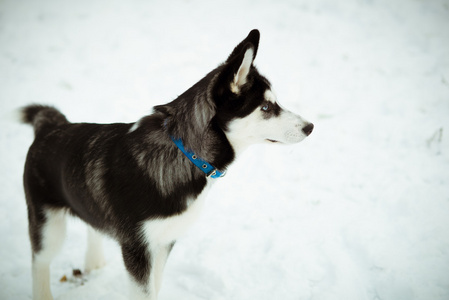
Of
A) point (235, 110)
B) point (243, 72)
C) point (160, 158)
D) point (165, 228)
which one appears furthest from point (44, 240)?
point (243, 72)

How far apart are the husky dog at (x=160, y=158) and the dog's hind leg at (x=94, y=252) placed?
687 millimetres

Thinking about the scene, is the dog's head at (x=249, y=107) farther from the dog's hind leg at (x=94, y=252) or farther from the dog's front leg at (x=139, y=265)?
the dog's hind leg at (x=94, y=252)

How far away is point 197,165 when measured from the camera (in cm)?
205

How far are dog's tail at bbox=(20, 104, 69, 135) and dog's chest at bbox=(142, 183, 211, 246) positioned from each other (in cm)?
133

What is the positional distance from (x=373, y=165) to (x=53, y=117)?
3.78 m

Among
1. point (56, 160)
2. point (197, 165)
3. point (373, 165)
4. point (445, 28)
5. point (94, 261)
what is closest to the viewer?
point (197, 165)

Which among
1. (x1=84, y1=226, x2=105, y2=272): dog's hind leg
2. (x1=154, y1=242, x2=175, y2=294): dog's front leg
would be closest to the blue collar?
(x1=154, y1=242, x2=175, y2=294): dog's front leg

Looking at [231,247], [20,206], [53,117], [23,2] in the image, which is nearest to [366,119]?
[231,247]

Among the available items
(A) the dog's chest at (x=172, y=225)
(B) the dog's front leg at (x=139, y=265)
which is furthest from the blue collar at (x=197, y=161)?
(B) the dog's front leg at (x=139, y=265)

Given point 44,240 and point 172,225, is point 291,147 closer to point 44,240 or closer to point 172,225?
point 172,225

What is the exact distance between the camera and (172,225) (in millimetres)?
2102

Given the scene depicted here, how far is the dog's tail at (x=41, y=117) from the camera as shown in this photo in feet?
8.67

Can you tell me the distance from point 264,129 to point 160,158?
0.76 metres

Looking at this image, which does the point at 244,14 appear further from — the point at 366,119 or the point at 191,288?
the point at 191,288
